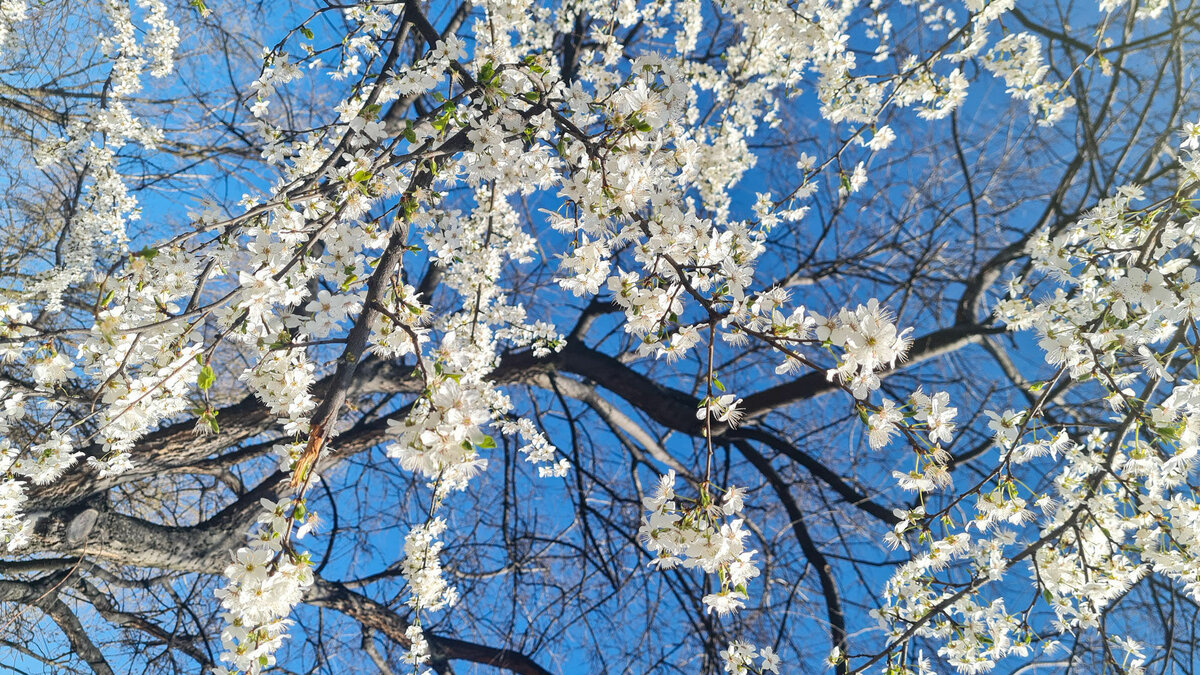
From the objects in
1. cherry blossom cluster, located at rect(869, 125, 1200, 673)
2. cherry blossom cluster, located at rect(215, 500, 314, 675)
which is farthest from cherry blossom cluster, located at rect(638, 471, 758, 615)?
cherry blossom cluster, located at rect(215, 500, 314, 675)

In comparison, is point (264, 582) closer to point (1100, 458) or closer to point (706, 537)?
point (706, 537)

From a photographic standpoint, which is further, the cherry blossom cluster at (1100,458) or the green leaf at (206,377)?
the cherry blossom cluster at (1100,458)

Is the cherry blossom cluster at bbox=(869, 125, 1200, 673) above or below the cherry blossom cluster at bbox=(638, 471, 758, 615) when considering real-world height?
above

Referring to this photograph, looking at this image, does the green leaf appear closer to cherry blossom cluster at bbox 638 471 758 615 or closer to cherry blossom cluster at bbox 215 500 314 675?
cherry blossom cluster at bbox 215 500 314 675

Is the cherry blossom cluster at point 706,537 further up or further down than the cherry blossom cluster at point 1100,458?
further down

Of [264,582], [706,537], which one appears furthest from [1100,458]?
[264,582]

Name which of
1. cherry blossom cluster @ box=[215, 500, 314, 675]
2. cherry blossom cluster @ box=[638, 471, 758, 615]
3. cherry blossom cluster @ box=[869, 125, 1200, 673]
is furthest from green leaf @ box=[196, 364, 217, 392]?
cherry blossom cluster @ box=[869, 125, 1200, 673]

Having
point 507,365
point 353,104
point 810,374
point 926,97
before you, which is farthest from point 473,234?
point 926,97

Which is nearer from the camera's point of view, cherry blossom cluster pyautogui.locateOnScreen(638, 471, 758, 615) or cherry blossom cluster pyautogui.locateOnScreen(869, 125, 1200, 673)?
cherry blossom cluster pyautogui.locateOnScreen(638, 471, 758, 615)

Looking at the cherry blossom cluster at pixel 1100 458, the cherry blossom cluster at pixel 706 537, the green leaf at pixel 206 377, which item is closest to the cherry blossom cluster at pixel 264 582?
the green leaf at pixel 206 377

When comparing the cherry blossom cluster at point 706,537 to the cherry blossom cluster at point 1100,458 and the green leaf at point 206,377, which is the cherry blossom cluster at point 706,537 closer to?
the cherry blossom cluster at point 1100,458

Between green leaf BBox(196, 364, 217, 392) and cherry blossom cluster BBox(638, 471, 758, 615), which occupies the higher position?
green leaf BBox(196, 364, 217, 392)

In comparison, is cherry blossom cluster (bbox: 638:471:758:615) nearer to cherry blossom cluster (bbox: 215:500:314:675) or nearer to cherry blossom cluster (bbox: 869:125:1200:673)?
cherry blossom cluster (bbox: 869:125:1200:673)

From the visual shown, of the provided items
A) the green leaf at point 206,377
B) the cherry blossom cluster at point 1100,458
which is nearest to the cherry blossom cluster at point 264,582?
the green leaf at point 206,377
